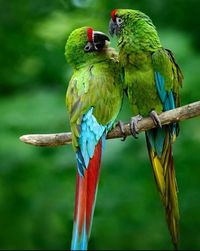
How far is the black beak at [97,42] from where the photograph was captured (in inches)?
85.4

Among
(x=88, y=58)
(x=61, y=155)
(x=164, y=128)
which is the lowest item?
(x=61, y=155)

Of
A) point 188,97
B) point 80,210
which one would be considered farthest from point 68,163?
point 80,210

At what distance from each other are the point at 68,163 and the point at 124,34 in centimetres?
133

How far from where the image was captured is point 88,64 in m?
2.24

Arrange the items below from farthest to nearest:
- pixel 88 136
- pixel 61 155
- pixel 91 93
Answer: pixel 61 155 → pixel 91 93 → pixel 88 136

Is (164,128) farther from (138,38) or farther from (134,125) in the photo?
(138,38)

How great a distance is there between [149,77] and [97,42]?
22 cm

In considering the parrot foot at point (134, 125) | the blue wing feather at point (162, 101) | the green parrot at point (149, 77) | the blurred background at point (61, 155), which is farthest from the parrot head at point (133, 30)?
the blurred background at point (61, 155)

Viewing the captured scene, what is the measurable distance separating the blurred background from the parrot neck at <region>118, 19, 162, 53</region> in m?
0.94

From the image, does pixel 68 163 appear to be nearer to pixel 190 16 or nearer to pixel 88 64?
pixel 190 16

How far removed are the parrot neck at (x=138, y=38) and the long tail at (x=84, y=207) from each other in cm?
51

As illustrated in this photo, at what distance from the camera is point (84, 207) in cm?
178

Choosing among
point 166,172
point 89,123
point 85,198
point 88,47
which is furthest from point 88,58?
point 85,198

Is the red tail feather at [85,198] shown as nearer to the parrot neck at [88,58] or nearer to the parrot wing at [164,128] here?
the parrot wing at [164,128]
